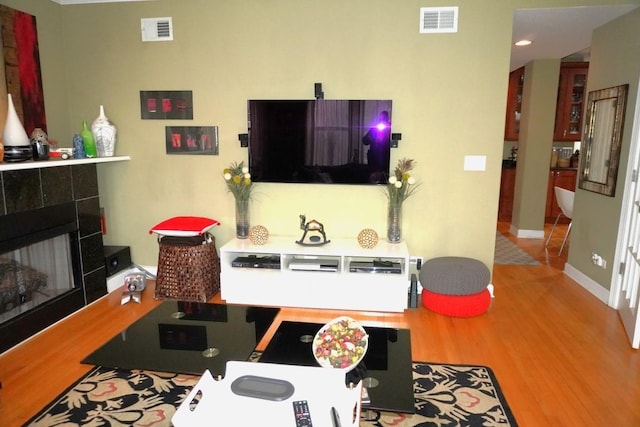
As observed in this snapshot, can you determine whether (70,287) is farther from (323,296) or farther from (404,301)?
(404,301)

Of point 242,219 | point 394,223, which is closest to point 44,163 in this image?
point 242,219

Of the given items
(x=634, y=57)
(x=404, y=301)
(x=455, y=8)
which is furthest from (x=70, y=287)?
(x=634, y=57)

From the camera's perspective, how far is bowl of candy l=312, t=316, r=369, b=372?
76.5 inches

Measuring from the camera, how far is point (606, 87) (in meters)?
3.74

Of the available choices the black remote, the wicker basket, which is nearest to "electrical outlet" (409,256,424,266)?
the wicker basket

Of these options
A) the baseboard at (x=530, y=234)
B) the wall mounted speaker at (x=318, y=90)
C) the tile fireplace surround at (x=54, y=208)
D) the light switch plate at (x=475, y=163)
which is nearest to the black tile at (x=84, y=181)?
the tile fireplace surround at (x=54, y=208)

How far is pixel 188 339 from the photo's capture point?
2.39 metres

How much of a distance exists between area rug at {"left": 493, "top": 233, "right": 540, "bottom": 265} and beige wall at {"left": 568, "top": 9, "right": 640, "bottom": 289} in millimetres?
546

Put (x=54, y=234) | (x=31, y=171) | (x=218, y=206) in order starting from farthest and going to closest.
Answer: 1. (x=218, y=206)
2. (x=54, y=234)
3. (x=31, y=171)

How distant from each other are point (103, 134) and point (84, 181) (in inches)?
20.9

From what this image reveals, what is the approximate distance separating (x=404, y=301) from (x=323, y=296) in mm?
644

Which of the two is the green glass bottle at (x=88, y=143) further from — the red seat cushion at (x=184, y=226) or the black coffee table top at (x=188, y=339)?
the black coffee table top at (x=188, y=339)

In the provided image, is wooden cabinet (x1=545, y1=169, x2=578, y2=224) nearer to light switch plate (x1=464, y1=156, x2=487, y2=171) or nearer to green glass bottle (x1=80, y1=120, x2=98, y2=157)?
light switch plate (x1=464, y1=156, x2=487, y2=171)

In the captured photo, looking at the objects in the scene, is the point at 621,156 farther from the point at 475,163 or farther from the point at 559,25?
the point at 559,25
